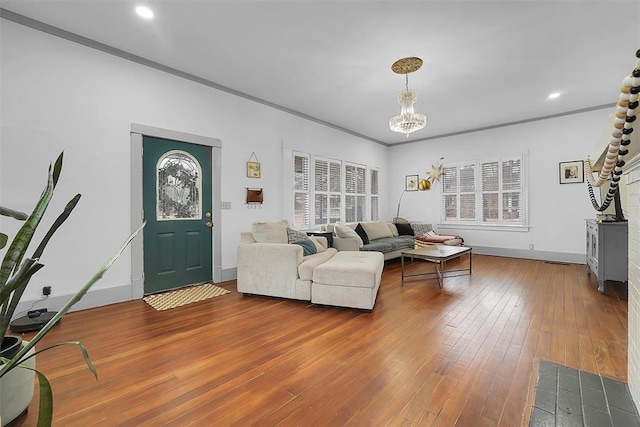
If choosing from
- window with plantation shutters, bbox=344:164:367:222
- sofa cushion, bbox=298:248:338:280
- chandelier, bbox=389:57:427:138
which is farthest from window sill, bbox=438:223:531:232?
sofa cushion, bbox=298:248:338:280

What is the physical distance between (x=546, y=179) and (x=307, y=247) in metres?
5.18

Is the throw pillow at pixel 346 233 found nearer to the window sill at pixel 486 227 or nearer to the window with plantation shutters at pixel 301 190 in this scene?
the window with plantation shutters at pixel 301 190

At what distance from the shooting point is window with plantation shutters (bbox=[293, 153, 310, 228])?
17.9ft

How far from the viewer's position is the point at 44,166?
2.84 metres

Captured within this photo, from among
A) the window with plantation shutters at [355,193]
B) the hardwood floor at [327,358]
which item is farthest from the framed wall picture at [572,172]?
the window with plantation shutters at [355,193]

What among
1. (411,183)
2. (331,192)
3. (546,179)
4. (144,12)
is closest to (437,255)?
(331,192)

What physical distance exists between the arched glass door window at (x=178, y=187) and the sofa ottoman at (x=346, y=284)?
6.68ft

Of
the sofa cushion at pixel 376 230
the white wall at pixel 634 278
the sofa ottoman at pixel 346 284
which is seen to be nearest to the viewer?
the white wall at pixel 634 278

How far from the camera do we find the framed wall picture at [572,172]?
5.33 meters

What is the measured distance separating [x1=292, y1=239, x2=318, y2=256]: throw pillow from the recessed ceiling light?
285 centimetres

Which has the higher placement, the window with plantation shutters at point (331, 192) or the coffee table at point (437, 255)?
the window with plantation shutters at point (331, 192)

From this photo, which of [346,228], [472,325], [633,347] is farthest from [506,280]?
[633,347]

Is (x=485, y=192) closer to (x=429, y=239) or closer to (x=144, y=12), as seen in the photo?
(x=429, y=239)

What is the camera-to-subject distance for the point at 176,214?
3.85 metres
